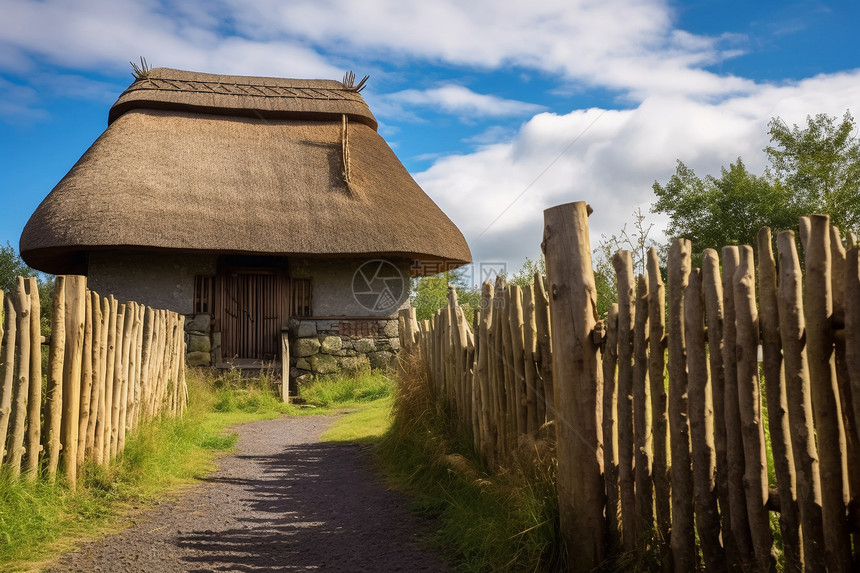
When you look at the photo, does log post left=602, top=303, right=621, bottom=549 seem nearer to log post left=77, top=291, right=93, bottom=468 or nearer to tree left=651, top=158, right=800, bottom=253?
log post left=77, top=291, right=93, bottom=468

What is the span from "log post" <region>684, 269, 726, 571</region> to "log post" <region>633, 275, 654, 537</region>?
0.77 feet

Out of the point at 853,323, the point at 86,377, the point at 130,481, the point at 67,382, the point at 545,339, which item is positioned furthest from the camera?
the point at 130,481

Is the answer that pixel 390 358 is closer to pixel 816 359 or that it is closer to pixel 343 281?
pixel 343 281

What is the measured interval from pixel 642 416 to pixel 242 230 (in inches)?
391

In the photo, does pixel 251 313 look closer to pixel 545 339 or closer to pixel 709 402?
pixel 545 339

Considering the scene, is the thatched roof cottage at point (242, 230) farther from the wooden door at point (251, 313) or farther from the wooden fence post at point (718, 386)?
the wooden fence post at point (718, 386)

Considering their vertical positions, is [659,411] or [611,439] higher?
[659,411]

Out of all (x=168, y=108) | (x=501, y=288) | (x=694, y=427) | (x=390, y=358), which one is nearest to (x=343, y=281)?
(x=390, y=358)

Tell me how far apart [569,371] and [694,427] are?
670mm

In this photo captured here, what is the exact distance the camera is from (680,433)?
8.75 ft

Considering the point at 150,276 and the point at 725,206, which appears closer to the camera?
the point at 150,276

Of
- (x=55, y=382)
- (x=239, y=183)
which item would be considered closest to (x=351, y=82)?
(x=239, y=183)

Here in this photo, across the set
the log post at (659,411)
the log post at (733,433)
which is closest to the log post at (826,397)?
the log post at (733,433)

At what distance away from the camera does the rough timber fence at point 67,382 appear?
13.0 ft
